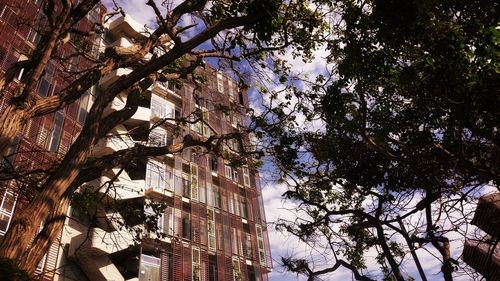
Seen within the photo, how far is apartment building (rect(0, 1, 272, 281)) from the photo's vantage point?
55.8 feet

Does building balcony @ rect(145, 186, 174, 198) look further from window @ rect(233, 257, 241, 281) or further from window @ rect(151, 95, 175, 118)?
window @ rect(233, 257, 241, 281)

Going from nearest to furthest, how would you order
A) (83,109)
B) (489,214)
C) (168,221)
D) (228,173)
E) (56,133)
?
(489,214), (56,133), (168,221), (83,109), (228,173)

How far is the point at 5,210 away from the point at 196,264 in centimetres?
902

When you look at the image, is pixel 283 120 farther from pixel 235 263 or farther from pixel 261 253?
pixel 261 253

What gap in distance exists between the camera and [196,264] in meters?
20.4

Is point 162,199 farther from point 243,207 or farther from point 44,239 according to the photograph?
point 44,239

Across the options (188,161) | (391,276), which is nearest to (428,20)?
(391,276)

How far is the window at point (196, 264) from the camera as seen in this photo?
Result: 19759 mm

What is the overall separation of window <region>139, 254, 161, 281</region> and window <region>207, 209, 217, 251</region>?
345cm

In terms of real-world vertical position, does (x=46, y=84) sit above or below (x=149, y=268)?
above

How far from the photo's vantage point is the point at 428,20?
5.61 metres

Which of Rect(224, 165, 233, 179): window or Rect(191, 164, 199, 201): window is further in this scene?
Rect(224, 165, 233, 179): window

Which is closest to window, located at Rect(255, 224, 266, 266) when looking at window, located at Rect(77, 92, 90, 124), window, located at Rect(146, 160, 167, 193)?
window, located at Rect(146, 160, 167, 193)

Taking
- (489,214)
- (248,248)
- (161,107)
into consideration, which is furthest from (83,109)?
(489,214)
